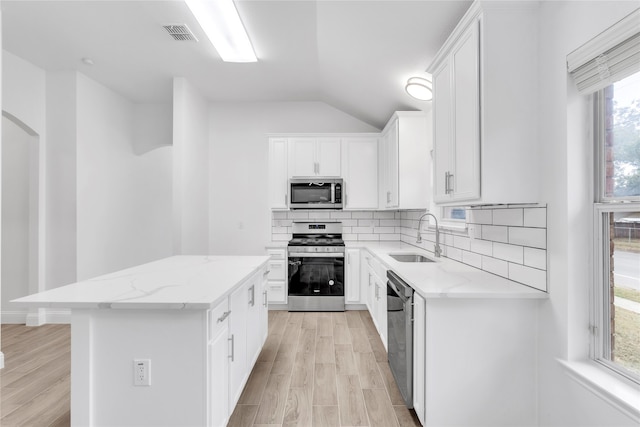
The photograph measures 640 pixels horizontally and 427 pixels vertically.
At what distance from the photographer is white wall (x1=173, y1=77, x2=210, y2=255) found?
3.84m

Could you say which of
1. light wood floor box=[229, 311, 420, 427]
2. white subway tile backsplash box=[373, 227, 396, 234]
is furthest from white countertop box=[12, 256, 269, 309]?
white subway tile backsplash box=[373, 227, 396, 234]

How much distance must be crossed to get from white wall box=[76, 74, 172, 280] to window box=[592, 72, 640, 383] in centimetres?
467

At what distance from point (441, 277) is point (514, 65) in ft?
4.19

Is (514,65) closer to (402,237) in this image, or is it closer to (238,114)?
(402,237)

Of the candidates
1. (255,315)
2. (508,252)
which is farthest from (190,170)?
(508,252)

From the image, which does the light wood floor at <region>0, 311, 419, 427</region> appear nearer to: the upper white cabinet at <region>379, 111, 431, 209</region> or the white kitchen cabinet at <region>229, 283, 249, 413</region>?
the white kitchen cabinet at <region>229, 283, 249, 413</region>

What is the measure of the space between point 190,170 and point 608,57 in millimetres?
3945

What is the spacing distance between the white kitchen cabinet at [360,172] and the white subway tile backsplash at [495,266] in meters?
2.20

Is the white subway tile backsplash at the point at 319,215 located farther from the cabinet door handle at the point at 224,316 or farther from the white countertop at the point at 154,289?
the cabinet door handle at the point at 224,316

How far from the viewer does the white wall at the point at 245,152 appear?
477 centimetres

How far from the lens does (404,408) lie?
6.95ft

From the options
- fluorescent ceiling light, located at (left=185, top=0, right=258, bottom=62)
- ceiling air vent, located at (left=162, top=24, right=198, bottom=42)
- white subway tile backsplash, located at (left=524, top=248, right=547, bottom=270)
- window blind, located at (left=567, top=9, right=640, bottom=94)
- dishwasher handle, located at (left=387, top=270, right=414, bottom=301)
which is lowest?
dishwasher handle, located at (left=387, top=270, right=414, bottom=301)

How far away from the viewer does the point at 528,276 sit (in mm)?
1823

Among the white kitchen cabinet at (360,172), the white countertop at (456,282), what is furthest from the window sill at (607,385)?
the white kitchen cabinet at (360,172)
